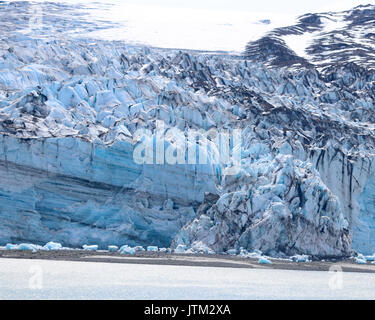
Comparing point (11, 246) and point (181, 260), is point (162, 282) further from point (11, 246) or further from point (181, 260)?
point (11, 246)

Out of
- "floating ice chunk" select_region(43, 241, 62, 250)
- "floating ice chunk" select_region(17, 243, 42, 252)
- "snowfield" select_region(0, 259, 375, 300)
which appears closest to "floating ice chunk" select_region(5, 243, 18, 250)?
"floating ice chunk" select_region(17, 243, 42, 252)

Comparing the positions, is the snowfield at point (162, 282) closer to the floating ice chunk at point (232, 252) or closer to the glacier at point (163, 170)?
the floating ice chunk at point (232, 252)

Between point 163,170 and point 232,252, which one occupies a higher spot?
point 163,170

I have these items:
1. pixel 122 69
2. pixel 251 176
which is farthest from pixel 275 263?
pixel 122 69

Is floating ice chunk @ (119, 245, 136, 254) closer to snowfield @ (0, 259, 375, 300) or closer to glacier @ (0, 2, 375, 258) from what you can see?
glacier @ (0, 2, 375, 258)

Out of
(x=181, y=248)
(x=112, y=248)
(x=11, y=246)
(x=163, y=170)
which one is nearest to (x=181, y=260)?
(x=181, y=248)
